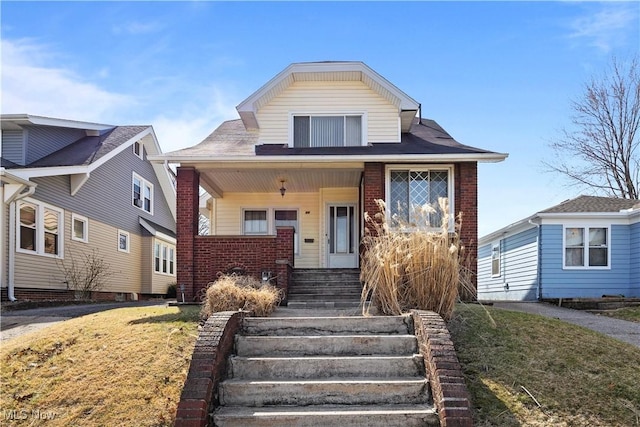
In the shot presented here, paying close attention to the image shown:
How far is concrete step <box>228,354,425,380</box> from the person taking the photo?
19.5 ft

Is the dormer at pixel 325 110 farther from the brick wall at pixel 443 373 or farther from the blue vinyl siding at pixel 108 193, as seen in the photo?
the brick wall at pixel 443 373

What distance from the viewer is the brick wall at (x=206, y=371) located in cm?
496

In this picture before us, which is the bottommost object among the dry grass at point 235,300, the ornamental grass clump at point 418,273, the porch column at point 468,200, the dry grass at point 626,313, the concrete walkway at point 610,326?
the dry grass at point 626,313

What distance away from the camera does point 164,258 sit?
25062 mm

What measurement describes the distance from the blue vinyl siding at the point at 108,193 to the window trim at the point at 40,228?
197 millimetres

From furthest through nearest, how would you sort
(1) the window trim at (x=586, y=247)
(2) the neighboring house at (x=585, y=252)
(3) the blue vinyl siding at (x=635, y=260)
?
(1) the window trim at (x=586, y=247), (2) the neighboring house at (x=585, y=252), (3) the blue vinyl siding at (x=635, y=260)

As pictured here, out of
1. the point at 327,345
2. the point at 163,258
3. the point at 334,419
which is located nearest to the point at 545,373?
the point at 327,345

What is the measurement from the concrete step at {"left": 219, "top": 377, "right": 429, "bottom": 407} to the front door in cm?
886

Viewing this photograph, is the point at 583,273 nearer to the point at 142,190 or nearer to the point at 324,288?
the point at 324,288

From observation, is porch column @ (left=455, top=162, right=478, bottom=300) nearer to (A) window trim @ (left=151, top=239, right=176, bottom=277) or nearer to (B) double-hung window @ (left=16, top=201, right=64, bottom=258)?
(B) double-hung window @ (left=16, top=201, right=64, bottom=258)

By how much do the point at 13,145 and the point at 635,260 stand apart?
18.2 m

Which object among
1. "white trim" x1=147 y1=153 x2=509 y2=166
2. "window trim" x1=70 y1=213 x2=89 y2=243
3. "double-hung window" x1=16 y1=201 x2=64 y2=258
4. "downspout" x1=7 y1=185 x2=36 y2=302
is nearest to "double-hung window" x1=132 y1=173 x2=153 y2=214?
"window trim" x1=70 y1=213 x2=89 y2=243

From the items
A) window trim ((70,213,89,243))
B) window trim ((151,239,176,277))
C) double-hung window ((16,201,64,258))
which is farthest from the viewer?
window trim ((151,239,176,277))

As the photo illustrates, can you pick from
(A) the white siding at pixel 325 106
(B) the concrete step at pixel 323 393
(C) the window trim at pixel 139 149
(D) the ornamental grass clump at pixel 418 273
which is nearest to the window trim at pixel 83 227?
(C) the window trim at pixel 139 149
